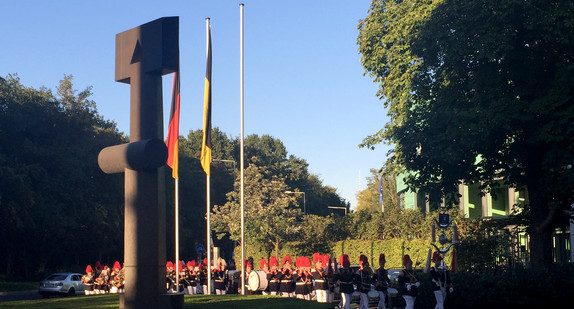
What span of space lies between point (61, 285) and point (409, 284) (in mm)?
27444

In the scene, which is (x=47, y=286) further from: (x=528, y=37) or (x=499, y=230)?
(x=528, y=37)

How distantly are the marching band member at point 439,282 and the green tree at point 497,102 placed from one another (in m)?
4.84

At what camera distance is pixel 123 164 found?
1817 cm

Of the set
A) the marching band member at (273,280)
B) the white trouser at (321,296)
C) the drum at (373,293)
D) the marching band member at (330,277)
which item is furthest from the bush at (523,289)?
the marching band member at (273,280)

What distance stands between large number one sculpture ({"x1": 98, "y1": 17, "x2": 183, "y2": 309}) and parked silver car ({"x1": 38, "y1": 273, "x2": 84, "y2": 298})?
2495 cm

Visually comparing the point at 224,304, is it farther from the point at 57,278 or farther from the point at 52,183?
the point at 52,183

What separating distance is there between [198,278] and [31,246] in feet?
73.4

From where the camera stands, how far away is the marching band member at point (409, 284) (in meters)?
20.6

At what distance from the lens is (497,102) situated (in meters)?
24.2

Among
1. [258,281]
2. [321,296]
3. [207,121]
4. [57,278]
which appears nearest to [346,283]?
[321,296]

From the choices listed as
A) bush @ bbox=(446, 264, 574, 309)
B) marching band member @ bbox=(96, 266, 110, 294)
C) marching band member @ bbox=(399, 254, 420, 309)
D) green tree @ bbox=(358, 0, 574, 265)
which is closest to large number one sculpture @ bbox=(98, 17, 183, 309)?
marching band member @ bbox=(399, 254, 420, 309)

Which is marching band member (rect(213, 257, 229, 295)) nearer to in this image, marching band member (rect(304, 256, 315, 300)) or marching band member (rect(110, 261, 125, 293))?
marching band member (rect(110, 261, 125, 293))

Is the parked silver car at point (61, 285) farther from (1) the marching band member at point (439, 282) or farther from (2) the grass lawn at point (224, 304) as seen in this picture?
(1) the marching band member at point (439, 282)

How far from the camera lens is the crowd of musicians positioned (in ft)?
69.8
